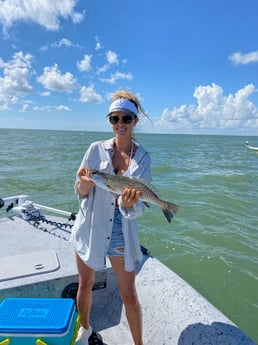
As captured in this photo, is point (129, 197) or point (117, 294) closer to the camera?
point (129, 197)

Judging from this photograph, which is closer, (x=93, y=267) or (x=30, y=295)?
(x=93, y=267)

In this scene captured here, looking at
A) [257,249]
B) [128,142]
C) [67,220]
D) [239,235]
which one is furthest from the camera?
[239,235]

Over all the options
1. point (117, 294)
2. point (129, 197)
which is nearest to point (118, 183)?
point (129, 197)

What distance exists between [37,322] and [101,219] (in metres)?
0.91

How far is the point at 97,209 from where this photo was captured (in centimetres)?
262

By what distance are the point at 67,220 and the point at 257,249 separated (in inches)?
202

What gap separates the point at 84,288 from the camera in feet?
9.29

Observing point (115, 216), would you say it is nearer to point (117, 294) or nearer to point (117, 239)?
point (117, 239)

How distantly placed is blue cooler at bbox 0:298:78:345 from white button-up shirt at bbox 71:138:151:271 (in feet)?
1.51

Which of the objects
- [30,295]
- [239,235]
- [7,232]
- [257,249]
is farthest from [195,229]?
[30,295]

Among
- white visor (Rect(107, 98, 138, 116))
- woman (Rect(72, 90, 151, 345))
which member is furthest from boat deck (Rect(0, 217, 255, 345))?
white visor (Rect(107, 98, 138, 116))

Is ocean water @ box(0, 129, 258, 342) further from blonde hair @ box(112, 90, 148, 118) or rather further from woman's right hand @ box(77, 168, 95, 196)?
woman's right hand @ box(77, 168, 95, 196)

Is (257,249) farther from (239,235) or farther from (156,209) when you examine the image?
(156,209)

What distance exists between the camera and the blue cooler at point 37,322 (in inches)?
82.3
